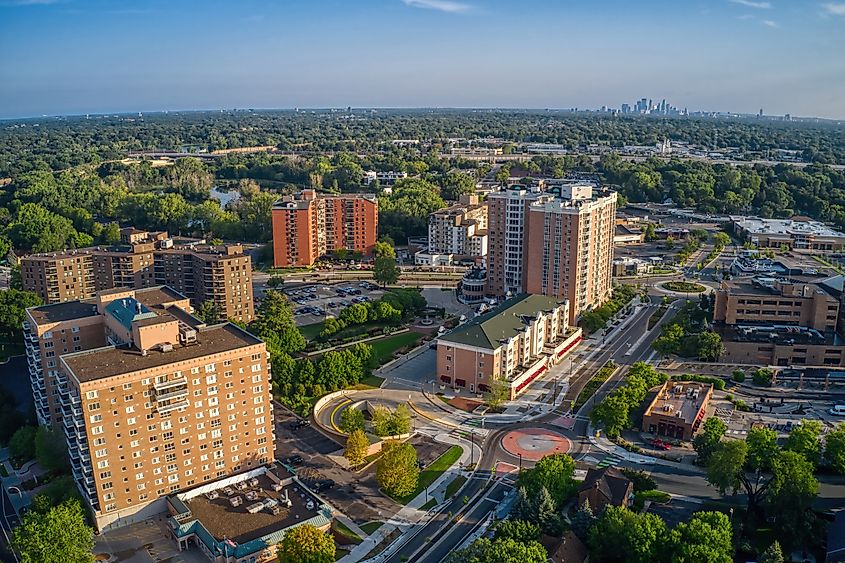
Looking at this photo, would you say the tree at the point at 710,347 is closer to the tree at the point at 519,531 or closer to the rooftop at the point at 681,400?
the rooftop at the point at 681,400

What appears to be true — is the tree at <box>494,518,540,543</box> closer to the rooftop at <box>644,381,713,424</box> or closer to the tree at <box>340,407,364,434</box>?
the tree at <box>340,407,364,434</box>

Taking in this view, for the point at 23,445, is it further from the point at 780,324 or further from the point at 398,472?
the point at 780,324

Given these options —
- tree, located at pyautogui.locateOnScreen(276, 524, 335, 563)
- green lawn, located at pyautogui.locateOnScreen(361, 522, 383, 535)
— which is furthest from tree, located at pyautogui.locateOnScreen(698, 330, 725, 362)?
tree, located at pyautogui.locateOnScreen(276, 524, 335, 563)

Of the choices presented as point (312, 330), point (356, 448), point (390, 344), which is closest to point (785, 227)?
point (390, 344)

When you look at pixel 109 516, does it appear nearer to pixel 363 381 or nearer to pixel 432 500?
pixel 432 500

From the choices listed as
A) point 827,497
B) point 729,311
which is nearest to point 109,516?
point 827,497
